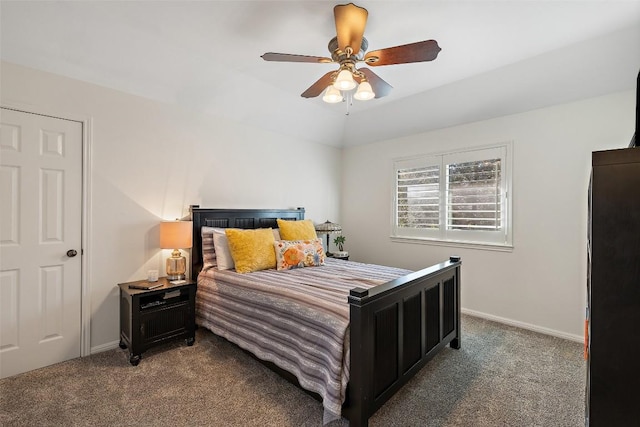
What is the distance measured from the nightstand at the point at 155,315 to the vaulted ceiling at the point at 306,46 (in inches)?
78.1

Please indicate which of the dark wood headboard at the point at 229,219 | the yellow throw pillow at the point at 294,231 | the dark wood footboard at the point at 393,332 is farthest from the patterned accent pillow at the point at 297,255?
the dark wood footboard at the point at 393,332

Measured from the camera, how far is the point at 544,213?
10.8ft

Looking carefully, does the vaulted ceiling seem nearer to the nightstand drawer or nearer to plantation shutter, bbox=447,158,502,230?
plantation shutter, bbox=447,158,502,230

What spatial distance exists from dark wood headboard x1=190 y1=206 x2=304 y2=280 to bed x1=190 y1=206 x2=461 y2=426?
194 millimetres

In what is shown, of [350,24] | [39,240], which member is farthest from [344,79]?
[39,240]

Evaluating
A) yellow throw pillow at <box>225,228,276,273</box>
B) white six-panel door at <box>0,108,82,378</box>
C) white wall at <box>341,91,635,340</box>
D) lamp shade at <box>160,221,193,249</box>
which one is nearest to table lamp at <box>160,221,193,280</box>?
lamp shade at <box>160,221,193,249</box>

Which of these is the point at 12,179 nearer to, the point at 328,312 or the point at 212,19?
the point at 212,19

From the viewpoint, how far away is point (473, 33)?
2.45 metres

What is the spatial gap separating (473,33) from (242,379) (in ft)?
11.1

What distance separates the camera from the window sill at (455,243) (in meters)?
3.58

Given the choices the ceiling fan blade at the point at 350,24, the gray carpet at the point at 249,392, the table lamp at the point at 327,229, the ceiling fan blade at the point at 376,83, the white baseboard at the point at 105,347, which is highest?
the ceiling fan blade at the point at 350,24

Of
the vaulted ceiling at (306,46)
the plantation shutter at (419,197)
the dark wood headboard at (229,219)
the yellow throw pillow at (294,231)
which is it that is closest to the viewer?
the vaulted ceiling at (306,46)

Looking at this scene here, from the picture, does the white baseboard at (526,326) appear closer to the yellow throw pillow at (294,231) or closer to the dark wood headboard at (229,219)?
the yellow throw pillow at (294,231)

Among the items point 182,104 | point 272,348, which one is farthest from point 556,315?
point 182,104
